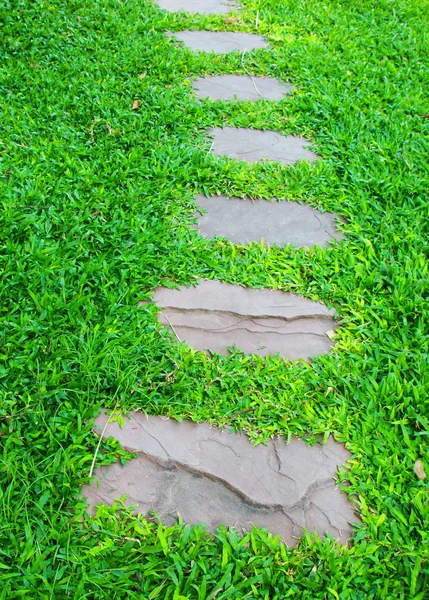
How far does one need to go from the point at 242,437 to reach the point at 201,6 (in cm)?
441

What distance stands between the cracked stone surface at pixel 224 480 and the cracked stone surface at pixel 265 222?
117cm

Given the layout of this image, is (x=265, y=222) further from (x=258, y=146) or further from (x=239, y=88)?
(x=239, y=88)

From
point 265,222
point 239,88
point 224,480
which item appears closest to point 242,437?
point 224,480

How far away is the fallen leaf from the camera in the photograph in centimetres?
201

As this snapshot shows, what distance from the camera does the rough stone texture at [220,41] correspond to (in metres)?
4.53

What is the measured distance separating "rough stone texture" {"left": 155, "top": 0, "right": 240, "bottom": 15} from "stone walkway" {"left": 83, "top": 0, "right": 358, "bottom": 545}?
79.7 inches

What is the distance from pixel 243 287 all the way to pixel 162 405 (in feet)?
2.52

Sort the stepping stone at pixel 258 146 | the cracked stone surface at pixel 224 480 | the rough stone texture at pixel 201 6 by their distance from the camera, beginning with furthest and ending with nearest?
the rough stone texture at pixel 201 6 < the stepping stone at pixel 258 146 < the cracked stone surface at pixel 224 480

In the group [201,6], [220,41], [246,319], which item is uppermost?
[201,6]

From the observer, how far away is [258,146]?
3.57 meters

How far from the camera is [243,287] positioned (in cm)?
266

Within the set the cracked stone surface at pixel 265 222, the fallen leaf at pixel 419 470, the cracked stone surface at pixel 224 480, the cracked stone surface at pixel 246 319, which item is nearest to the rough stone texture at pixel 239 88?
the cracked stone surface at pixel 265 222

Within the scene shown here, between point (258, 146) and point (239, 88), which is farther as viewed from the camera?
point (239, 88)

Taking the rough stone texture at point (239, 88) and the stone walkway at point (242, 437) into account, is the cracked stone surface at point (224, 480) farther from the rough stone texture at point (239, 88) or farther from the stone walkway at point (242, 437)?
the rough stone texture at point (239, 88)
